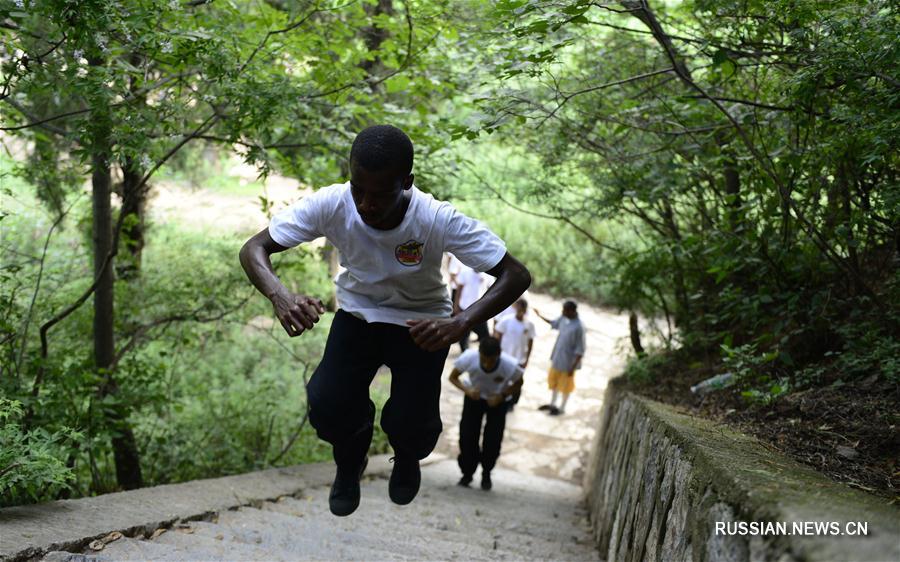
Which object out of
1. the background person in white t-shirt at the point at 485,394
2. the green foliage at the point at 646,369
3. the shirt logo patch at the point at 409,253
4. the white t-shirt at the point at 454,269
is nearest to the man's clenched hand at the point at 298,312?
the shirt logo patch at the point at 409,253

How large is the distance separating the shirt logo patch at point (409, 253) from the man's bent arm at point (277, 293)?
0.51 metres

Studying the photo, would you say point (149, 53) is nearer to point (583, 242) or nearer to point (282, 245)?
point (282, 245)

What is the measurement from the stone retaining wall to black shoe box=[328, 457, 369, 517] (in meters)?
1.43

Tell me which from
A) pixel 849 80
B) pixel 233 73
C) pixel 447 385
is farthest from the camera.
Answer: pixel 447 385

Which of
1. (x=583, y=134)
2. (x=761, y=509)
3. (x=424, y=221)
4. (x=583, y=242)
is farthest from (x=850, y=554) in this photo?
(x=583, y=242)

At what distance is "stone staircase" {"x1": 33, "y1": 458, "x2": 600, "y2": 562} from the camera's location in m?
3.56

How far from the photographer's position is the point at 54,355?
5.78 m

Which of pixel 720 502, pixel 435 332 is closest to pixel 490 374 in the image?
pixel 435 332

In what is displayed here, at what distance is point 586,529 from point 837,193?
3.40 metres

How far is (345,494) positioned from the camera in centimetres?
396

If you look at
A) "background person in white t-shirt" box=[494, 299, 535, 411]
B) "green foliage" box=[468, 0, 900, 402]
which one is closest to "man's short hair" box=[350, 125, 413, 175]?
"green foliage" box=[468, 0, 900, 402]

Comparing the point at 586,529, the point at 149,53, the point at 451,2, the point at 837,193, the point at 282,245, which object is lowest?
the point at 586,529

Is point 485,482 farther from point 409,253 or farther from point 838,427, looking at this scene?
point 409,253

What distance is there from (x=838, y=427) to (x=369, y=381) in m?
2.33
